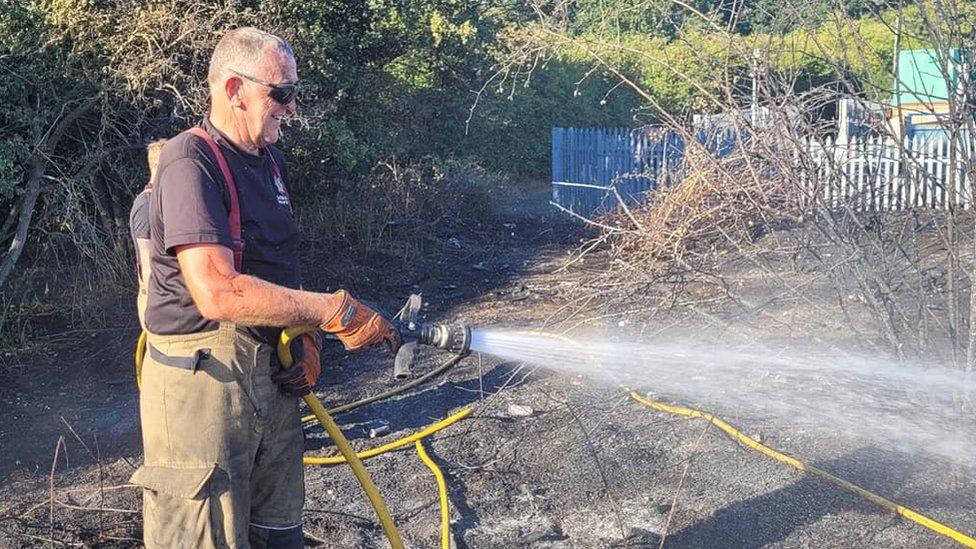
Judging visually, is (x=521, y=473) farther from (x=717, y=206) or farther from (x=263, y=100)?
(x=263, y=100)

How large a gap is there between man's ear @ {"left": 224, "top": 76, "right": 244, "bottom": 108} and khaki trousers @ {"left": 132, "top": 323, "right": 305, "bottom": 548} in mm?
643

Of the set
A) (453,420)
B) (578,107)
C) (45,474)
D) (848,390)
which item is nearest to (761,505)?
(848,390)

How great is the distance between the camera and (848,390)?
548 cm

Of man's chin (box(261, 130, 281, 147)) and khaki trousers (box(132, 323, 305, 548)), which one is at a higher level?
man's chin (box(261, 130, 281, 147))

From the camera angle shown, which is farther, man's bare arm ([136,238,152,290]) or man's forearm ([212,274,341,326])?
man's bare arm ([136,238,152,290])

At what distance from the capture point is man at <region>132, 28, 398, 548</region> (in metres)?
2.63

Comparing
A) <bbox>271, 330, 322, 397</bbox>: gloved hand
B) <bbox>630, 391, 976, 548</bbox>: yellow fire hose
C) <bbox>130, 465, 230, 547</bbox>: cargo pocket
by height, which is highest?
<bbox>271, 330, 322, 397</bbox>: gloved hand

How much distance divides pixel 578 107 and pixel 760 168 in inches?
600

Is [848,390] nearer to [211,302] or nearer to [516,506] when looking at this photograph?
[516,506]

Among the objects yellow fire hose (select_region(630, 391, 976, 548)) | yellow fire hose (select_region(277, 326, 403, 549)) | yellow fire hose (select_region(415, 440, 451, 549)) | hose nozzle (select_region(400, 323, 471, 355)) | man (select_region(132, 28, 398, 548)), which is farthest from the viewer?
yellow fire hose (select_region(415, 440, 451, 549))

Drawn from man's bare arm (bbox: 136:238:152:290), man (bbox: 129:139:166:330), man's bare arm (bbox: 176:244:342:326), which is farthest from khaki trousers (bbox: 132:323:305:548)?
man (bbox: 129:139:166:330)

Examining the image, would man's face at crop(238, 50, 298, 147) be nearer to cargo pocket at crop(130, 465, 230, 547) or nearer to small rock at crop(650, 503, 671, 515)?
cargo pocket at crop(130, 465, 230, 547)

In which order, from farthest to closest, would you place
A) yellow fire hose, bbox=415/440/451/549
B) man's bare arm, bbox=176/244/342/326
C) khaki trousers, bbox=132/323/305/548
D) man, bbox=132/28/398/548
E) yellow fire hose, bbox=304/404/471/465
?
yellow fire hose, bbox=304/404/471/465 → yellow fire hose, bbox=415/440/451/549 → khaki trousers, bbox=132/323/305/548 → man, bbox=132/28/398/548 → man's bare arm, bbox=176/244/342/326

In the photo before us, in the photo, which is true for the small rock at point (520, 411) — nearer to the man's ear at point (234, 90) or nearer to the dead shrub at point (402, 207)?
the man's ear at point (234, 90)
